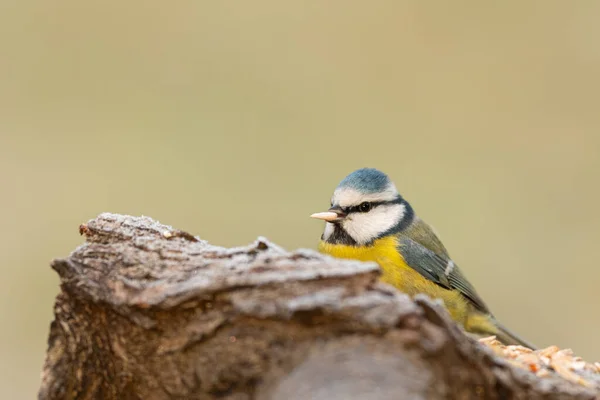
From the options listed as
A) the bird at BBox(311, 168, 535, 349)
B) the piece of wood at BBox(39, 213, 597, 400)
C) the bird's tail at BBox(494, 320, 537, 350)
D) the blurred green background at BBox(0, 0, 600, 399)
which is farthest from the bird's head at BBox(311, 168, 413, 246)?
the blurred green background at BBox(0, 0, 600, 399)

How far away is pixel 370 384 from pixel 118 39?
348 cm

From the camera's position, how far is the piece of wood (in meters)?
0.89

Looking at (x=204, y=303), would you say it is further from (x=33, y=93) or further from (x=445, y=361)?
(x=33, y=93)

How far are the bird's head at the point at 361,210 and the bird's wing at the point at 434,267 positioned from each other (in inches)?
2.7

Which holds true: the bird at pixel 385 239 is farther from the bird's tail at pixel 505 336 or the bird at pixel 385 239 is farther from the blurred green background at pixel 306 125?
the blurred green background at pixel 306 125

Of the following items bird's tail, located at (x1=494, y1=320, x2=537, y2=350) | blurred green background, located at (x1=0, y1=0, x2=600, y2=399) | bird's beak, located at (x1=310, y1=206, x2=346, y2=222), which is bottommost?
bird's tail, located at (x1=494, y1=320, x2=537, y2=350)

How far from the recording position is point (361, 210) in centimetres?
187

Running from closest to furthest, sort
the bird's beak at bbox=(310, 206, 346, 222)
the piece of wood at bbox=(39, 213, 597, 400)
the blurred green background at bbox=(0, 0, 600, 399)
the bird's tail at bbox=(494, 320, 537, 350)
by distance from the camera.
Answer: the piece of wood at bbox=(39, 213, 597, 400), the bird's beak at bbox=(310, 206, 346, 222), the bird's tail at bbox=(494, 320, 537, 350), the blurred green background at bbox=(0, 0, 600, 399)

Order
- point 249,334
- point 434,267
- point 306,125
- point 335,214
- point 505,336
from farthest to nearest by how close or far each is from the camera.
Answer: point 306,125
point 505,336
point 434,267
point 335,214
point 249,334

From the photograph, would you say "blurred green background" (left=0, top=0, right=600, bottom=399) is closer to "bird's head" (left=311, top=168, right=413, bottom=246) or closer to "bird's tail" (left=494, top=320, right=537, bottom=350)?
"bird's tail" (left=494, top=320, right=537, bottom=350)

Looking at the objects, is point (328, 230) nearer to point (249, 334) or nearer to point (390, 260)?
point (390, 260)

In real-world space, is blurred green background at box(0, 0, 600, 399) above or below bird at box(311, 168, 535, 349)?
above

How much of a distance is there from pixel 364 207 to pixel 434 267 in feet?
0.92

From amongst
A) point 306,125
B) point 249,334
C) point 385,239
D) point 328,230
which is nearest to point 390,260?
point 385,239
